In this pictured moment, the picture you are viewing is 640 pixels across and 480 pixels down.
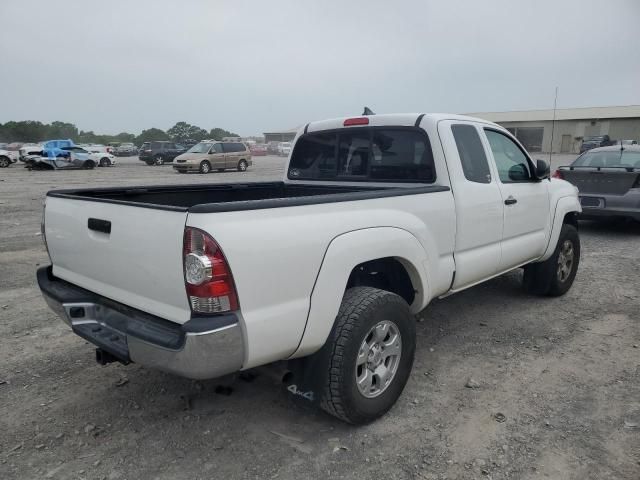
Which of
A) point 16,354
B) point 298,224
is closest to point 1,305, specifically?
point 16,354

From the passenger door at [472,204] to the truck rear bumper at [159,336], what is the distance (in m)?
2.02

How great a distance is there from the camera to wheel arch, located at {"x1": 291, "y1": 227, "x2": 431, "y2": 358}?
2529 mm

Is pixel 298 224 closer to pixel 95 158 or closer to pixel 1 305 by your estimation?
pixel 1 305

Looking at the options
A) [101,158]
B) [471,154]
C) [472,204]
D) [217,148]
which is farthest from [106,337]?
[101,158]

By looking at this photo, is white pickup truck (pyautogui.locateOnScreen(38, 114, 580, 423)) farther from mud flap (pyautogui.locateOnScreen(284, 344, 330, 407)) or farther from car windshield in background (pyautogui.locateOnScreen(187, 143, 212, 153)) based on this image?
car windshield in background (pyautogui.locateOnScreen(187, 143, 212, 153))

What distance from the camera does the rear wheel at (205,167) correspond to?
2558 centimetres

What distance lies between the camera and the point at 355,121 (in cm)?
411

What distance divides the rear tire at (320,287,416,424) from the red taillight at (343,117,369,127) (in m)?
1.70

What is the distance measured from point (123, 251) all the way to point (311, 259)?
0.97 m

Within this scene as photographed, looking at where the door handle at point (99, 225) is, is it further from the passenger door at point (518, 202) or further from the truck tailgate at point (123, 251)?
the passenger door at point (518, 202)

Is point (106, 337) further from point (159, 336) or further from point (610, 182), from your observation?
point (610, 182)

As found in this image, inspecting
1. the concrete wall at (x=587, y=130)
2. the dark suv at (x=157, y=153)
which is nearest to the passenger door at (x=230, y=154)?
the dark suv at (x=157, y=153)

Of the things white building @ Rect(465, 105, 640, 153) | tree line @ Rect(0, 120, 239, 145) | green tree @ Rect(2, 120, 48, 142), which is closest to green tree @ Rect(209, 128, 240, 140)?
tree line @ Rect(0, 120, 239, 145)

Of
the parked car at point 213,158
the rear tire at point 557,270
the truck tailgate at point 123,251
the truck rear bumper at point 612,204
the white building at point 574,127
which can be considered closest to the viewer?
the truck tailgate at point 123,251
